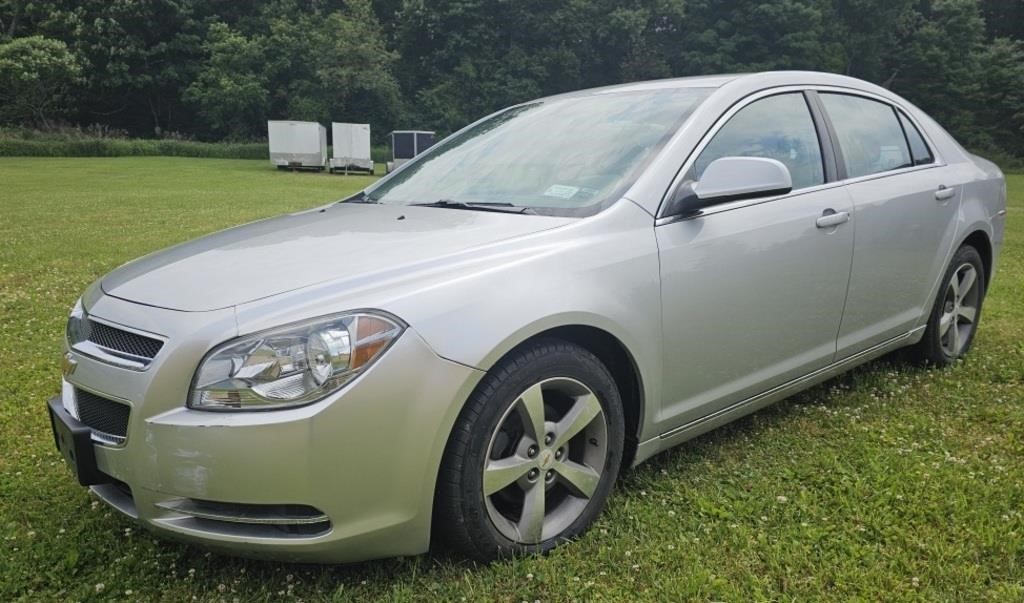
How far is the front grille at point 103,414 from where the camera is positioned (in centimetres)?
200

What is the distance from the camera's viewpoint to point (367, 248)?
2.36 m

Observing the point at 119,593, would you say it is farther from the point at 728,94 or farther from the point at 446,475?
the point at 728,94

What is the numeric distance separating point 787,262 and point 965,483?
106 cm

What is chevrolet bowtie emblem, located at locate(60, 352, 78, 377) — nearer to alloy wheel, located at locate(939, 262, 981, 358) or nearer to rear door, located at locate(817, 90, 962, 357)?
rear door, located at locate(817, 90, 962, 357)

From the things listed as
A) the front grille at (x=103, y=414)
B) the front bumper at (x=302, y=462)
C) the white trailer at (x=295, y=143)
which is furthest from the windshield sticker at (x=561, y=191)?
the white trailer at (x=295, y=143)

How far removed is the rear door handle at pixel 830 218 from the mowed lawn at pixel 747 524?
949mm

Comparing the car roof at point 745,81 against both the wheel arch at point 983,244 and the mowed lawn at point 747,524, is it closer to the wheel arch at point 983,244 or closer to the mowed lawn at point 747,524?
the wheel arch at point 983,244

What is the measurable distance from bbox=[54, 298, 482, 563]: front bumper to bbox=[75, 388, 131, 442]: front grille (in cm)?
3

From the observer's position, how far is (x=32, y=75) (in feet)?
124

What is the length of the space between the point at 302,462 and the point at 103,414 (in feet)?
2.12

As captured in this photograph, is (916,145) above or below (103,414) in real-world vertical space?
above

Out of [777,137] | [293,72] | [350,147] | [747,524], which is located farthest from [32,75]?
[747,524]

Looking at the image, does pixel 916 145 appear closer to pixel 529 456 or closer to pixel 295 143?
pixel 529 456

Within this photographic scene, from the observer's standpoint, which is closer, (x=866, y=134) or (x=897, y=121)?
(x=866, y=134)
